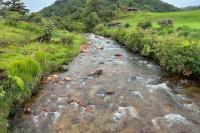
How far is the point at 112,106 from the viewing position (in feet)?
77.4

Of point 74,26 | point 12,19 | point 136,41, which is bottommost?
point 74,26

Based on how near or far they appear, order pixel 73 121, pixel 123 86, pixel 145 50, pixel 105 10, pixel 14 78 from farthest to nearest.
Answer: pixel 105 10 → pixel 145 50 → pixel 123 86 → pixel 14 78 → pixel 73 121

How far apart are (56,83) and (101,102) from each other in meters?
7.50

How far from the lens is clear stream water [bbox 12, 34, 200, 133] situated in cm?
2003

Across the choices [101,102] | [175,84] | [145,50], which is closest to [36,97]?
[101,102]

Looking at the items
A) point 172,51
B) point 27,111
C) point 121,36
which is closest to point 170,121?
point 27,111

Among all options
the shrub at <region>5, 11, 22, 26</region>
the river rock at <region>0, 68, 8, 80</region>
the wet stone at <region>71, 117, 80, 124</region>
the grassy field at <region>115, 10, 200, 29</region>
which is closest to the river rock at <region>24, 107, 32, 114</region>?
the river rock at <region>0, 68, 8, 80</region>

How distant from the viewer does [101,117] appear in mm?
21547

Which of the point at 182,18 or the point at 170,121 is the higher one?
the point at 182,18

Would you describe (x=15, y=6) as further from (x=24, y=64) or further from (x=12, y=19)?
(x=24, y=64)

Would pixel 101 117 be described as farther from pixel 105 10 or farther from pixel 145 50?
pixel 105 10

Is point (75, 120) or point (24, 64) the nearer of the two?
point (75, 120)

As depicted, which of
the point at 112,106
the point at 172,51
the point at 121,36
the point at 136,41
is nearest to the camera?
the point at 112,106

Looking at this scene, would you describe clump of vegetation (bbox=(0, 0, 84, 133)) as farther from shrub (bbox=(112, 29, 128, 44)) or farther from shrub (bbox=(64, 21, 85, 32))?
shrub (bbox=(64, 21, 85, 32))
